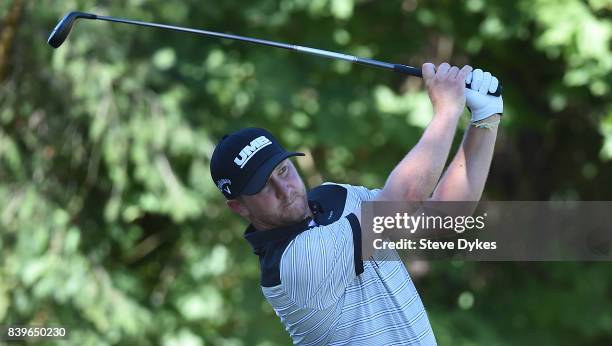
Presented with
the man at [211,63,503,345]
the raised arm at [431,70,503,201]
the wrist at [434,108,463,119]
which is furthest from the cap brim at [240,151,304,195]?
the raised arm at [431,70,503,201]

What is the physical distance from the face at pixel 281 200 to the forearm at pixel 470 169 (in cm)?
49

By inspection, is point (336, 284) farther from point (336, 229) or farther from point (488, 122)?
point (488, 122)

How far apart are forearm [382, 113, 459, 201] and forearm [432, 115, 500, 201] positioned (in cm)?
37

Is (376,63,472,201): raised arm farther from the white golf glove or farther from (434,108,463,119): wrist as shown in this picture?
the white golf glove

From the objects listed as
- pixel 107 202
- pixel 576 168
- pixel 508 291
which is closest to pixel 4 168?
pixel 107 202

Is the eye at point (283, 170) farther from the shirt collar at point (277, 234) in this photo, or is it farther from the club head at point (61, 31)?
the club head at point (61, 31)

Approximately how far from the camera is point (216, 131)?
757 centimetres

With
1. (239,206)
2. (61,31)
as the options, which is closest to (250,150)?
(239,206)

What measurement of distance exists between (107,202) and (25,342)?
1.24m

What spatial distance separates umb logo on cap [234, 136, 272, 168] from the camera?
2842mm

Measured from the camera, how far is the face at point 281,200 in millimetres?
2830

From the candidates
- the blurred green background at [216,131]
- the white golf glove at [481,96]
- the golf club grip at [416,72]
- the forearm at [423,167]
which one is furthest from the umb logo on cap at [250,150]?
the blurred green background at [216,131]

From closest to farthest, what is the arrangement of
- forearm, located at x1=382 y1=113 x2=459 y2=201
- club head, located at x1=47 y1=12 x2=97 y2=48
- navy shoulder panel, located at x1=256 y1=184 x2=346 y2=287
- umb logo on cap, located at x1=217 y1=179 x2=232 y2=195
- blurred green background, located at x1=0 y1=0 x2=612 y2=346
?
forearm, located at x1=382 y1=113 x2=459 y2=201
navy shoulder panel, located at x1=256 y1=184 x2=346 y2=287
umb logo on cap, located at x1=217 y1=179 x2=232 y2=195
club head, located at x1=47 y1=12 x2=97 y2=48
blurred green background, located at x1=0 y1=0 x2=612 y2=346

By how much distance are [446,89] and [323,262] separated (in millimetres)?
604
